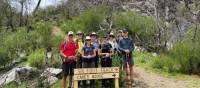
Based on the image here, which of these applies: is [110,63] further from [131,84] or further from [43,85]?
[43,85]

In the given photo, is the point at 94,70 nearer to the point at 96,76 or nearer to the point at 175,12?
the point at 96,76

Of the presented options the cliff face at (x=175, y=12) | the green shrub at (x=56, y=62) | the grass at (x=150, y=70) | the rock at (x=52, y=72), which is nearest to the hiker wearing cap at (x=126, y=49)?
the grass at (x=150, y=70)

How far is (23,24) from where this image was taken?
37688 millimetres

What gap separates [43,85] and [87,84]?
2.38 meters

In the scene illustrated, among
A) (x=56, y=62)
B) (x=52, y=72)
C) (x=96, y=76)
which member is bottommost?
(x=52, y=72)

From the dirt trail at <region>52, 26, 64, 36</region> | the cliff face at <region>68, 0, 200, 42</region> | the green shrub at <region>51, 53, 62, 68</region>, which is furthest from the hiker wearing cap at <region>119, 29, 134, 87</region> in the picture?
the dirt trail at <region>52, 26, 64, 36</region>

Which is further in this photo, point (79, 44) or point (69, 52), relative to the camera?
point (79, 44)

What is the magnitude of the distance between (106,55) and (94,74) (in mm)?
1127

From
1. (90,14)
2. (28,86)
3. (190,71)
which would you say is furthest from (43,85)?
(90,14)

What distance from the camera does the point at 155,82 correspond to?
16.0 m

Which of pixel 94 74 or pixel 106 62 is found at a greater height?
pixel 106 62

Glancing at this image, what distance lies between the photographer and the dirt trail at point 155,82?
15270 mm

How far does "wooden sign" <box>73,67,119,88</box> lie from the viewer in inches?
464

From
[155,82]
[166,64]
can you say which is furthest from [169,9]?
[155,82]
